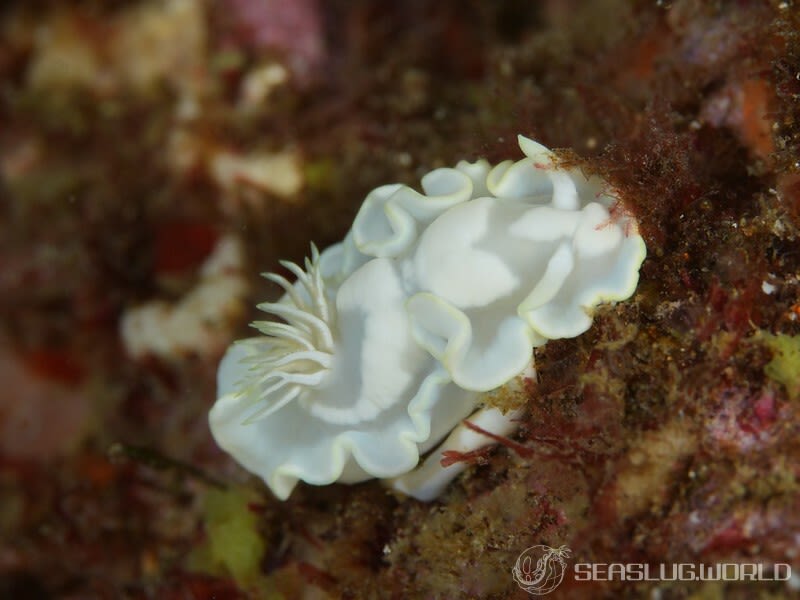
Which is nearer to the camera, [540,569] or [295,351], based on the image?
[540,569]

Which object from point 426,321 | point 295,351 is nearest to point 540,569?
point 426,321

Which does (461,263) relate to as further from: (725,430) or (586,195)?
(725,430)

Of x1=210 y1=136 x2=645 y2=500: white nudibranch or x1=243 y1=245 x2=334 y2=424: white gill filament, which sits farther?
x1=243 y1=245 x2=334 y2=424: white gill filament

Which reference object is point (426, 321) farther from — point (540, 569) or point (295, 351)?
point (540, 569)

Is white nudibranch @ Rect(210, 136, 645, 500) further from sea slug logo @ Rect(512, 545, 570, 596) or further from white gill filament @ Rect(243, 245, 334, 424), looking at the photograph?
sea slug logo @ Rect(512, 545, 570, 596)

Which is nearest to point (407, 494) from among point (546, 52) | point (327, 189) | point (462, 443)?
point (462, 443)

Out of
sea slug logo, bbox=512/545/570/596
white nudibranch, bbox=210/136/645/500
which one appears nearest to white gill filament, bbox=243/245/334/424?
white nudibranch, bbox=210/136/645/500
